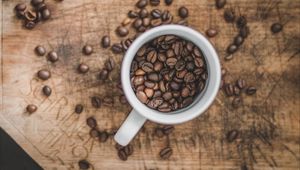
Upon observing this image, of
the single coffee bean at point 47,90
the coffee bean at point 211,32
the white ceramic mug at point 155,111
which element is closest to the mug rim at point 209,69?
the white ceramic mug at point 155,111

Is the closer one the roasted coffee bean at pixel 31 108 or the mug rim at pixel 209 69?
the mug rim at pixel 209 69

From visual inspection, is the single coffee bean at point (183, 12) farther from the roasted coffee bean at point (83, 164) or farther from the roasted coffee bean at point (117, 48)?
the roasted coffee bean at point (83, 164)

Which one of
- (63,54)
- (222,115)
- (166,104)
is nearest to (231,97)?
(222,115)

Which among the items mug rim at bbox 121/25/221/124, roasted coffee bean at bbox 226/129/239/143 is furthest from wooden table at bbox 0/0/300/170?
mug rim at bbox 121/25/221/124

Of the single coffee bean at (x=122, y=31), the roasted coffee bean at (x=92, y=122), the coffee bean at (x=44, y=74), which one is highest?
the single coffee bean at (x=122, y=31)

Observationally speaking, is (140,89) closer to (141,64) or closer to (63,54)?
(141,64)

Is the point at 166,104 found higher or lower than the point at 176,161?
higher
